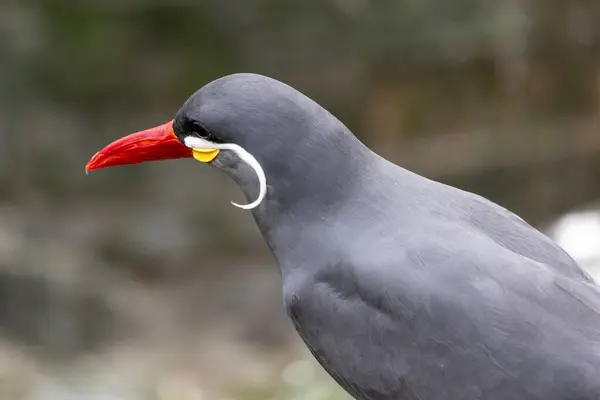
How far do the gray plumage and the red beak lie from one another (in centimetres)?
→ 4

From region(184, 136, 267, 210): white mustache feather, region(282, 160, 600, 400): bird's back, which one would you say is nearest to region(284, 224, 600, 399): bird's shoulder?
region(282, 160, 600, 400): bird's back

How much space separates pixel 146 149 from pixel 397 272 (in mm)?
545

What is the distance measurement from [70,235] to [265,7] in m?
1.77

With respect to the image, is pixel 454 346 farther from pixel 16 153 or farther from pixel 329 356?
pixel 16 153

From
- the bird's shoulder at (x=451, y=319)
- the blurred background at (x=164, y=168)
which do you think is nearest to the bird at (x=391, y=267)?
the bird's shoulder at (x=451, y=319)

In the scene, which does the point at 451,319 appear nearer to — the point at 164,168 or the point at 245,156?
the point at 245,156

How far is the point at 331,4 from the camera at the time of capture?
5.10 metres

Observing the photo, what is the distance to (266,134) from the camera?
57.6 inches

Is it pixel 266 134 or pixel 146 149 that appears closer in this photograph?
pixel 266 134

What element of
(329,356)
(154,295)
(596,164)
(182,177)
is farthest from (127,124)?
(329,356)

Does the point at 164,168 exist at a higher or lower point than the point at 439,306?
lower

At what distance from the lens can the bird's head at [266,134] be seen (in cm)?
146

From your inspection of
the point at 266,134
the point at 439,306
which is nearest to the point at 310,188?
the point at 266,134

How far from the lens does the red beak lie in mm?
1603
